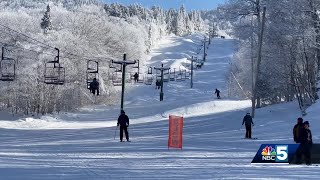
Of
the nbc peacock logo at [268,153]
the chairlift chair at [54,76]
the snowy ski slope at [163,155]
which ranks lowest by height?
the snowy ski slope at [163,155]

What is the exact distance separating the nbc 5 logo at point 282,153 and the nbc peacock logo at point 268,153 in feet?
0.41

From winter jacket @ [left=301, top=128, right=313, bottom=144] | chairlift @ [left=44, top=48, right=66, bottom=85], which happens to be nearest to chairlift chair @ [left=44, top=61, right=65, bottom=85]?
chairlift @ [left=44, top=48, right=66, bottom=85]

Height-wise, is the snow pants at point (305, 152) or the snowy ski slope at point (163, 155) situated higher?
the snow pants at point (305, 152)

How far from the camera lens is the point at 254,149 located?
2277cm

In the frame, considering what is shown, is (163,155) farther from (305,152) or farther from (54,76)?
(54,76)

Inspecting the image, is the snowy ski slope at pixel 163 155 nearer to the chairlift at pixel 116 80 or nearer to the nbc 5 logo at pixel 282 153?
the nbc 5 logo at pixel 282 153

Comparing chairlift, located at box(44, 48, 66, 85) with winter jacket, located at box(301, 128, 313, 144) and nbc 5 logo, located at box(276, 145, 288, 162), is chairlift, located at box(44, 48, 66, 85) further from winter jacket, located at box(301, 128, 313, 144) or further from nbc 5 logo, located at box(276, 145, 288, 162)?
nbc 5 logo, located at box(276, 145, 288, 162)

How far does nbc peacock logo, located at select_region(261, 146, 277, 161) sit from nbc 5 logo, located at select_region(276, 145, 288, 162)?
4.9 inches

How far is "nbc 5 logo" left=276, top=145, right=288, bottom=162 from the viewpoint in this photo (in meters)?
16.1

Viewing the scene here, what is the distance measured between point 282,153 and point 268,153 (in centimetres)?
43

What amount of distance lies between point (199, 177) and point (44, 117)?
135 ft

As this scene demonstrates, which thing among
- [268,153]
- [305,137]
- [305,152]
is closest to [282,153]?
[268,153]

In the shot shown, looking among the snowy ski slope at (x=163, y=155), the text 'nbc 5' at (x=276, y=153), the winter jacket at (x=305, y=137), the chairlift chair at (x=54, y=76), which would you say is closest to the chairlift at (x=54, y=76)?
the chairlift chair at (x=54, y=76)

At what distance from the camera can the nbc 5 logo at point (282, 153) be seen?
1606 centimetres
